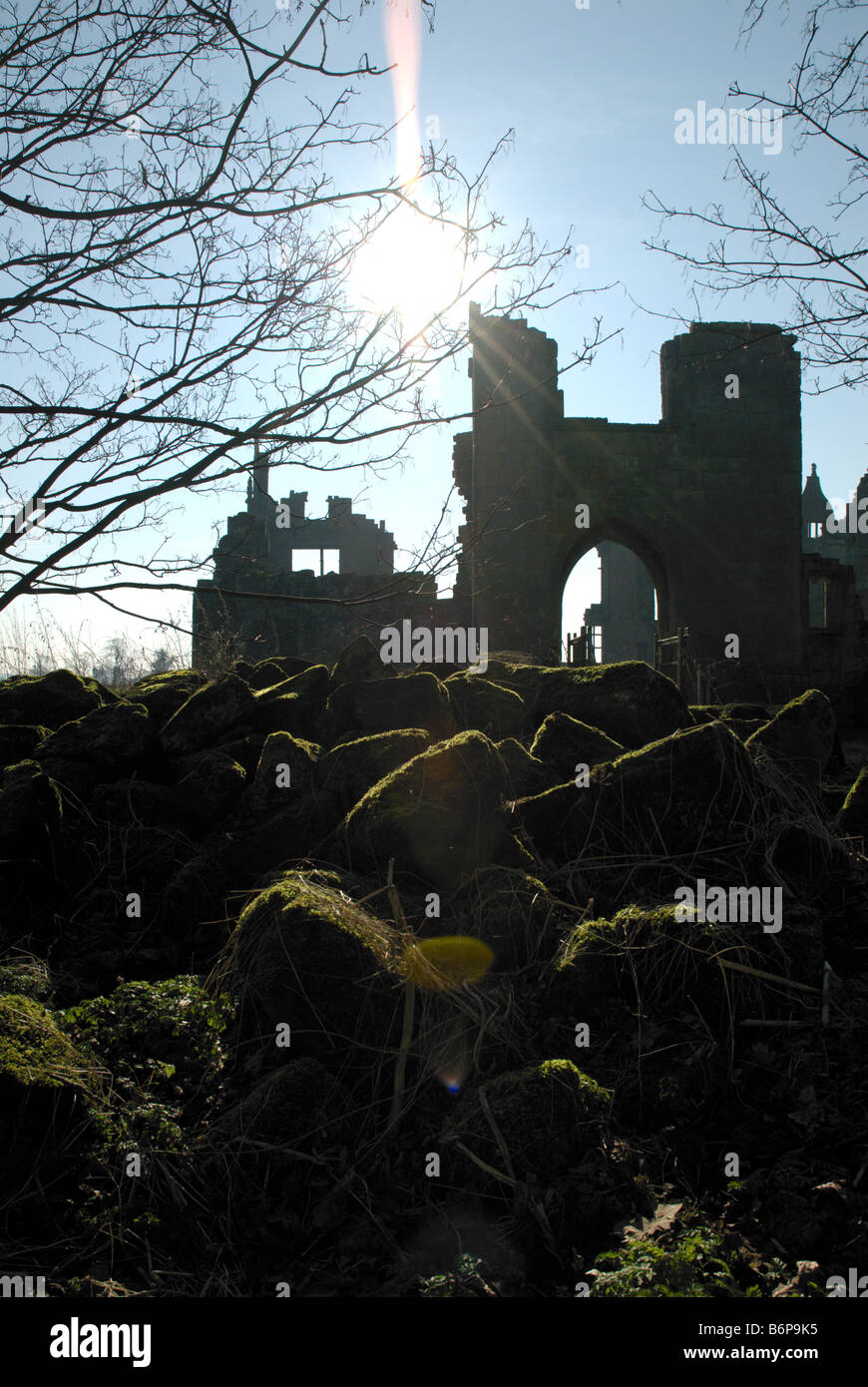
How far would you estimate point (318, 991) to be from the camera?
11.4 feet

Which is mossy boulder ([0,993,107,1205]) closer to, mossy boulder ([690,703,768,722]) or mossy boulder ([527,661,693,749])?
mossy boulder ([527,661,693,749])

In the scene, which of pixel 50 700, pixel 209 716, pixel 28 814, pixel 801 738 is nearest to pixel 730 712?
pixel 801 738

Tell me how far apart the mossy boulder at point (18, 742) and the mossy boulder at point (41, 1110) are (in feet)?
8.22

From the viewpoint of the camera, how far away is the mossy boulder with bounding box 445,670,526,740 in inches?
222

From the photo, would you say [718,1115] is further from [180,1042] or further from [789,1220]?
[180,1042]

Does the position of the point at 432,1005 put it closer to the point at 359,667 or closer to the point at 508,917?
the point at 508,917

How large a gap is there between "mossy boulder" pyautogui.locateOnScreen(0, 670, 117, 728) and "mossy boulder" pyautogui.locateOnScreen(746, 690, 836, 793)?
4.13 meters

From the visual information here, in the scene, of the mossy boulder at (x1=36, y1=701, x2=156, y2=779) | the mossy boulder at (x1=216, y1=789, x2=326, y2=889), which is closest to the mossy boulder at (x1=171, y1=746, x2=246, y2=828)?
the mossy boulder at (x1=216, y1=789, x2=326, y2=889)

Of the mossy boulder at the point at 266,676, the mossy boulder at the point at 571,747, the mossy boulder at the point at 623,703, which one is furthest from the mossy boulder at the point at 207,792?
the mossy boulder at the point at 266,676
